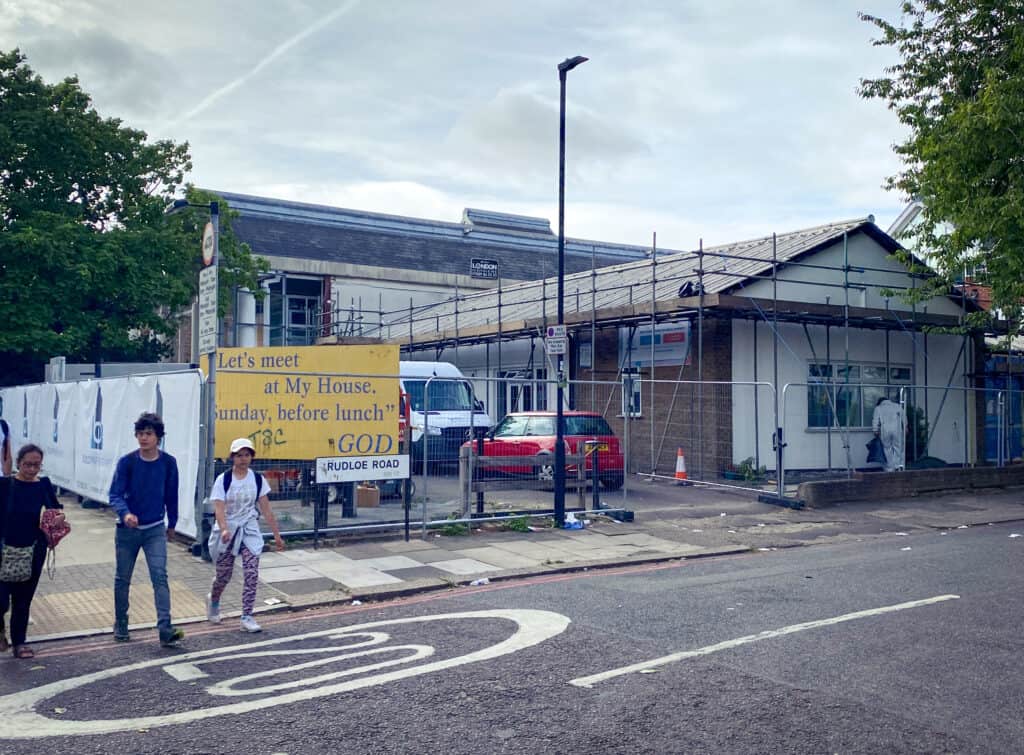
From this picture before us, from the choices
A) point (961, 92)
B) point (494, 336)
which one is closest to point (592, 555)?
point (961, 92)

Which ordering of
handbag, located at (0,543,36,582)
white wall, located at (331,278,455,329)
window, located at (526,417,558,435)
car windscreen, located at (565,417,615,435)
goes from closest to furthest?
handbag, located at (0,543,36,582), car windscreen, located at (565,417,615,435), window, located at (526,417,558,435), white wall, located at (331,278,455,329)

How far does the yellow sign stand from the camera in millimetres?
11852

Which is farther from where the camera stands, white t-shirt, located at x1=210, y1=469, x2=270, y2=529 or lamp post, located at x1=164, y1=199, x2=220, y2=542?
lamp post, located at x1=164, y1=199, x2=220, y2=542

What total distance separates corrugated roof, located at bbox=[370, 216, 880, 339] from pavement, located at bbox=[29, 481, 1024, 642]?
6686 mm

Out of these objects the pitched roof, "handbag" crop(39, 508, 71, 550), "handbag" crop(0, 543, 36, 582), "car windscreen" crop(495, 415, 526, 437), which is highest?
the pitched roof

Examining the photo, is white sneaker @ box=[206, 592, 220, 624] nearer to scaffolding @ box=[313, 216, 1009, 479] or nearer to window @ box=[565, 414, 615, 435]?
window @ box=[565, 414, 615, 435]

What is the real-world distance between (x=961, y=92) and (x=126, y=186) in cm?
2368

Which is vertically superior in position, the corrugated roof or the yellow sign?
the corrugated roof

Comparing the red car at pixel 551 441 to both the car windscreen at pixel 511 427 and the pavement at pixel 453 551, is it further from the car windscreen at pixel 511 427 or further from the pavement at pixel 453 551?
the pavement at pixel 453 551

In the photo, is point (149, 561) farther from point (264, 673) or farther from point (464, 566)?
point (464, 566)

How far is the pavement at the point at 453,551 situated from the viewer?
8.80 m

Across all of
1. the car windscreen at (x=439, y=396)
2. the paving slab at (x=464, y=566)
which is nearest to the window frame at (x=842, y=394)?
the car windscreen at (x=439, y=396)

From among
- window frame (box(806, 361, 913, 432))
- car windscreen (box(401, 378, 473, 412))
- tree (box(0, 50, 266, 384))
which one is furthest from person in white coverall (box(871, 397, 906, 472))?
tree (box(0, 50, 266, 384))

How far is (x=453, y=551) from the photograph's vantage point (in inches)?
460
